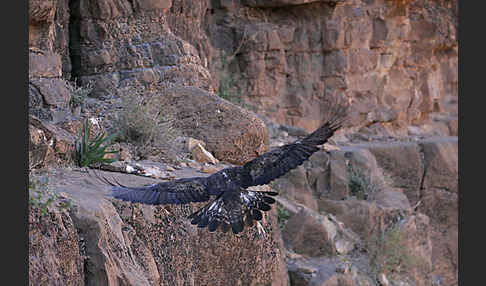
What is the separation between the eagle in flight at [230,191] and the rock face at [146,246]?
0.25 metres

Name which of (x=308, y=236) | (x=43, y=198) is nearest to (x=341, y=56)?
(x=308, y=236)

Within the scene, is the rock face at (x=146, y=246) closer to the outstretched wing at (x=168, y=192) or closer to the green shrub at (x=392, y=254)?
the outstretched wing at (x=168, y=192)

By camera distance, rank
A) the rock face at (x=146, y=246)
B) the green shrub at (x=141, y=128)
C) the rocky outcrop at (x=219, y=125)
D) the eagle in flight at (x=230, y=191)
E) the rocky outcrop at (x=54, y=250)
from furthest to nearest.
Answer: the rocky outcrop at (x=219, y=125)
the green shrub at (x=141, y=128)
the eagle in flight at (x=230, y=191)
the rock face at (x=146, y=246)
the rocky outcrop at (x=54, y=250)

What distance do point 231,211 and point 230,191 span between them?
0.16 m

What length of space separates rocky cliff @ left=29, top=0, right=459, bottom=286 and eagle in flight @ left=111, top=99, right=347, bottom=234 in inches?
13.4

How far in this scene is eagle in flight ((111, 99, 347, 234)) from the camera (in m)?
4.68

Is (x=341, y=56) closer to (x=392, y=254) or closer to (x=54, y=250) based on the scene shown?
(x=392, y=254)

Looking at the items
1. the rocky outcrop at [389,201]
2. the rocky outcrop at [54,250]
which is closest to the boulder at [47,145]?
the rocky outcrop at [54,250]

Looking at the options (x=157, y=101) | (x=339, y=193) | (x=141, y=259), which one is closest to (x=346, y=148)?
(x=339, y=193)

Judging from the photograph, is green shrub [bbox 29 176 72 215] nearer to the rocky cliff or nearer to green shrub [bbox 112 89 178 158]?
the rocky cliff

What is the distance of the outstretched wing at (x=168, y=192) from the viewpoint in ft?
15.0

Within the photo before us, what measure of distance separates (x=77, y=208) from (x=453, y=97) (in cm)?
1296

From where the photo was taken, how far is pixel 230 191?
5.00 metres

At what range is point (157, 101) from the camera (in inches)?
290
